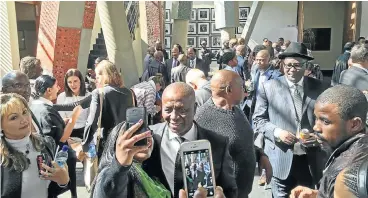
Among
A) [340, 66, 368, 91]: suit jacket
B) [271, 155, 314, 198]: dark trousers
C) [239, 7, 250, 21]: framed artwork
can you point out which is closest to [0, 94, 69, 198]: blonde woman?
[271, 155, 314, 198]: dark trousers

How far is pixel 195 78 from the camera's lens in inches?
168

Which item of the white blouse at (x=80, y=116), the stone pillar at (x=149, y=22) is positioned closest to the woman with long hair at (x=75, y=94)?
the white blouse at (x=80, y=116)

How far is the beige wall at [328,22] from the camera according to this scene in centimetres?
1831

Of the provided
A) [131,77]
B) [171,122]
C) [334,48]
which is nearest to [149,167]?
[171,122]

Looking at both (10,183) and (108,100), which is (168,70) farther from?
(10,183)

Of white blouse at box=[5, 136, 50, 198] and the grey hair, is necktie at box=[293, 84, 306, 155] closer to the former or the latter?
the grey hair

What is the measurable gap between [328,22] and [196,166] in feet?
60.6

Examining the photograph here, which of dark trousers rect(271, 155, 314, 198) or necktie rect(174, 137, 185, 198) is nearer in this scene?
necktie rect(174, 137, 185, 198)

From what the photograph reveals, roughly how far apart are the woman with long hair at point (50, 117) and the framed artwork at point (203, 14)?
15109 mm

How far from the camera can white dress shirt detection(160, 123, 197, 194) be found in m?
→ 1.74

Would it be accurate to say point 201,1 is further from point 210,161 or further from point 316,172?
point 210,161

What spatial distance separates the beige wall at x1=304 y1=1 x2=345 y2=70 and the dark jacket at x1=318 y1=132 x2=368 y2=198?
17.7 metres

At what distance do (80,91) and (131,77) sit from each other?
240 centimetres

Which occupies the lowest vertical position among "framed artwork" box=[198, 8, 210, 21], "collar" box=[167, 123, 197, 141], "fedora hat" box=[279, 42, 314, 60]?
"collar" box=[167, 123, 197, 141]
